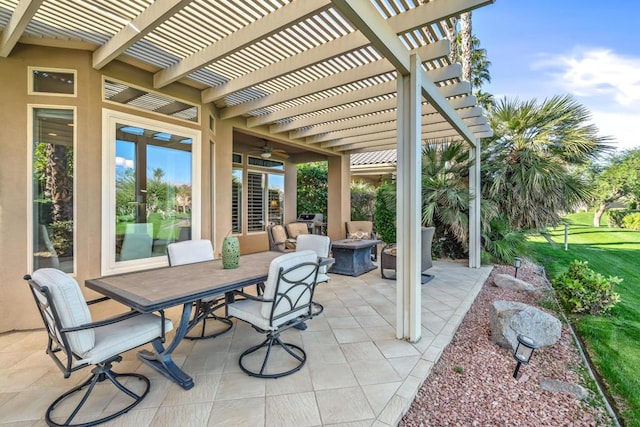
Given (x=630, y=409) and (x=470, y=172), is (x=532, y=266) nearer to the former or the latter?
(x=470, y=172)

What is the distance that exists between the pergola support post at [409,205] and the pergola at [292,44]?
Result: 1 cm

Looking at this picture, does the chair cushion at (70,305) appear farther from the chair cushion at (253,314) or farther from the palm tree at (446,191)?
the palm tree at (446,191)

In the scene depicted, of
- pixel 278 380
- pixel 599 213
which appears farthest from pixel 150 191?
pixel 599 213

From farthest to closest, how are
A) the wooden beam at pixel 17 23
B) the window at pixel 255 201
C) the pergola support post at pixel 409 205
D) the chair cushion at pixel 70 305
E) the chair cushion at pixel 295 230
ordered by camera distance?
the window at pixel 255 201
the chair cushion at pixel 295 230
the pergola support post at pixel 409 205
the wooden beam at pixel 17 23
the chair cushion at pixel 70 305

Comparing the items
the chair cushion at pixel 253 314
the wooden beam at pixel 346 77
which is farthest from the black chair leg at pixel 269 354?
the wooden beam at pixel 346 77

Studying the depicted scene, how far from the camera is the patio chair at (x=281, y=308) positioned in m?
2.33

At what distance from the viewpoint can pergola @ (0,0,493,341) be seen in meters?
2.56

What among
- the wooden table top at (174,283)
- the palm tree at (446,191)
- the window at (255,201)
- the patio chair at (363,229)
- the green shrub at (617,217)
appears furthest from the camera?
the green shrub at (617,217)

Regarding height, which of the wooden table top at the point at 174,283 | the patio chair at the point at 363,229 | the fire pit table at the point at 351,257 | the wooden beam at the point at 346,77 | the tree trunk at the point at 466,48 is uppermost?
the tree trunk at the point at 466,48

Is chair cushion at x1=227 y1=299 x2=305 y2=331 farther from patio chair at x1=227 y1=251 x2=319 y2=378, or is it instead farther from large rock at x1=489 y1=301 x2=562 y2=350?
large rock at x1=489 y1=301 x2=562 y2=350

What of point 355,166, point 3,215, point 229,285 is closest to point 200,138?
point 3,215

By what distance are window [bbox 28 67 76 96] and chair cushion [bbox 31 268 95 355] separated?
259 centimetres

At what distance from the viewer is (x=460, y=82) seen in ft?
13.1

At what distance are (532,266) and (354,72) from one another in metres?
6.26
